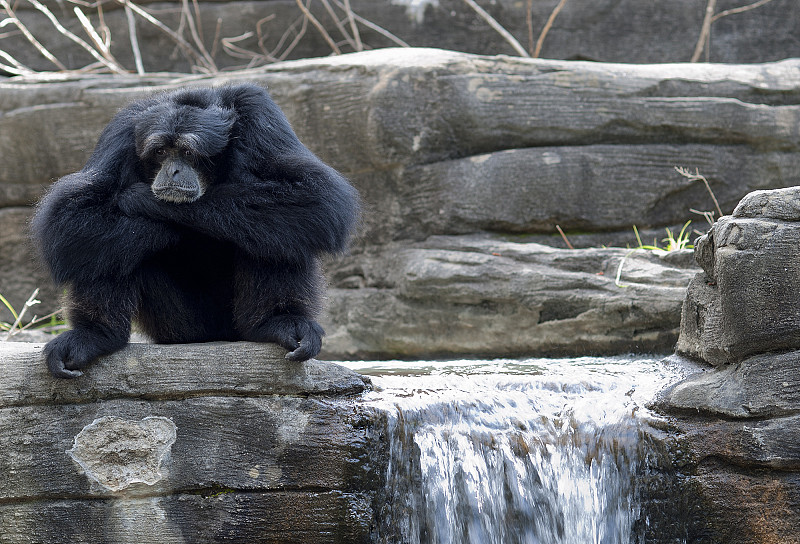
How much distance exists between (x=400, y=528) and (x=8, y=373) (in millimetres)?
1717

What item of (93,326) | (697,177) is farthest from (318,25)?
(93,326)

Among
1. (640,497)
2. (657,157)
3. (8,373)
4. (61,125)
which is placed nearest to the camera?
(8,373)

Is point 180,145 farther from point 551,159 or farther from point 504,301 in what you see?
point 551,159

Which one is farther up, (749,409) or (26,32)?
(26,32)

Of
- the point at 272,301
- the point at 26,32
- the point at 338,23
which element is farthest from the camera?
the point at 338,23

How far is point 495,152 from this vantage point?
6172mm

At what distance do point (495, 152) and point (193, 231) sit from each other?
3.23 meters

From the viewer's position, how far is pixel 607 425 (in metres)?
3.57

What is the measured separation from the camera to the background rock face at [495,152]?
6090 millimetres

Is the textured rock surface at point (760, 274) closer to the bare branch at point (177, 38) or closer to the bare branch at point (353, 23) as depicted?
the bare branch at point (353, 23)

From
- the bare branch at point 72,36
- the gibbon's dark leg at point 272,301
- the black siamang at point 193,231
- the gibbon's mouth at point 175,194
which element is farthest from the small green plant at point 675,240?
the bare branch at point 72,36

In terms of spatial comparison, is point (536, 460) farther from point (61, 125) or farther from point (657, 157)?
point (61, 125)

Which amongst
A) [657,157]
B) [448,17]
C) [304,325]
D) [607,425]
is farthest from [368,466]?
[448,17]

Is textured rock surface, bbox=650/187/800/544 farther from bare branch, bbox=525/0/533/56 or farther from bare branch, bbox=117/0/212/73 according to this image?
bare branch, bbox=117/0/212/73
